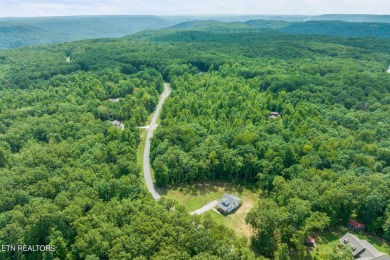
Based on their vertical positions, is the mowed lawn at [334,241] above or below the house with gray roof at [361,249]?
below

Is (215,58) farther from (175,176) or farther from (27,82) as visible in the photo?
(175,176)

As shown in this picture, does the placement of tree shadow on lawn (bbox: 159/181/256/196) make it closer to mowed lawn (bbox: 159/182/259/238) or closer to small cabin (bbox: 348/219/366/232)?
mowed lawn (bbox: 159/182/259/238)

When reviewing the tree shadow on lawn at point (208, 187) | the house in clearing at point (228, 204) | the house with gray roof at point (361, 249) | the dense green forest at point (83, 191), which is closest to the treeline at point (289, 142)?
the tree shadow on lawn at point (208, 187)

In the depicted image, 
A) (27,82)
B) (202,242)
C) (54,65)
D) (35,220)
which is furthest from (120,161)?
(54,65)

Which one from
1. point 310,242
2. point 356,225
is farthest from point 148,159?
point 356,225

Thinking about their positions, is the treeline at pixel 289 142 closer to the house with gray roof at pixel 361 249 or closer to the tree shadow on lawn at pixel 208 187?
the tree shadow on lawn at pixel 208 187
